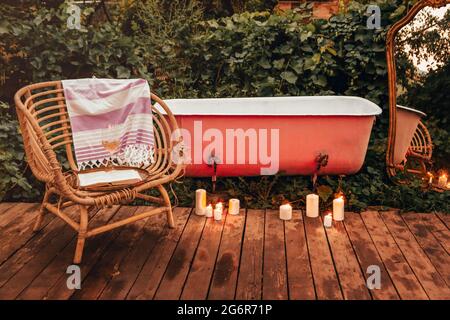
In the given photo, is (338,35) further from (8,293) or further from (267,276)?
(8,293)

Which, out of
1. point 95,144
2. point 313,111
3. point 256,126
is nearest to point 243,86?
point 313,111

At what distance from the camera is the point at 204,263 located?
245cm

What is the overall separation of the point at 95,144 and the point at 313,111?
1.74 m

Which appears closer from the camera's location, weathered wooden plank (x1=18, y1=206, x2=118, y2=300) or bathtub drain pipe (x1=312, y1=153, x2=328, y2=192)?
weathered wooden plank (x1=18, y1=206, x2=118, y2=300)

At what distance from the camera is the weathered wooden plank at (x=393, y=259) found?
220 cm

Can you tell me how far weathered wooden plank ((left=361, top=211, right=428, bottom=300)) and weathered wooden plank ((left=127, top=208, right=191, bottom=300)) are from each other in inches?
42.5

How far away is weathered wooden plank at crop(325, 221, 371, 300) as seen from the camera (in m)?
2.18

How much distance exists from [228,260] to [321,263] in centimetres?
46

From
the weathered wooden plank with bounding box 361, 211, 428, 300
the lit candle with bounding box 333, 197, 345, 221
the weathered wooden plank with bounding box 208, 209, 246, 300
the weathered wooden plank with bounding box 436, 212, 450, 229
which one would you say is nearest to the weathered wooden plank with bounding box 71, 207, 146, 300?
the weathered wooden plank with bounding box 208, 209, 246, 300

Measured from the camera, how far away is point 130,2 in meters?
5.57

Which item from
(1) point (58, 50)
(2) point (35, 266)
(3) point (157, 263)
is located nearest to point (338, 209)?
(3) point (157, 263)

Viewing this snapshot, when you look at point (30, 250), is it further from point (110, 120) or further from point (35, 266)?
A: point (110, 120)

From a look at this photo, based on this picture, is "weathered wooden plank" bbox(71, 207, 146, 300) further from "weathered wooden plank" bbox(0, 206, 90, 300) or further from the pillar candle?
the pillar candle

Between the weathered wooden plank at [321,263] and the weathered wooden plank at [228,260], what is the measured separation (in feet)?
1.22
